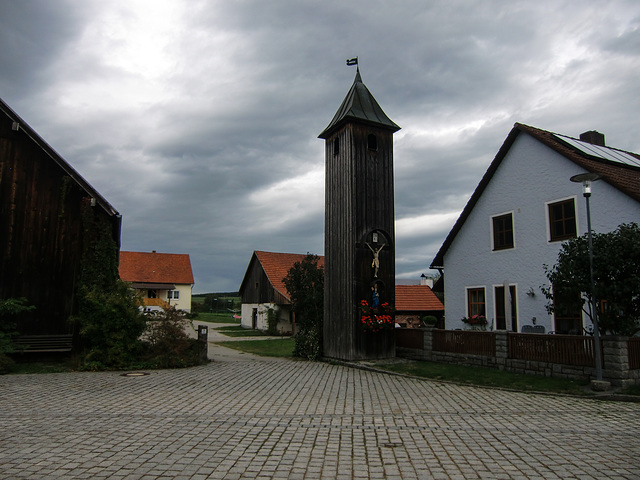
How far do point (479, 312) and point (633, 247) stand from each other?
868 centimetres

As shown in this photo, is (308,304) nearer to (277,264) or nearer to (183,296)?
(277,264)

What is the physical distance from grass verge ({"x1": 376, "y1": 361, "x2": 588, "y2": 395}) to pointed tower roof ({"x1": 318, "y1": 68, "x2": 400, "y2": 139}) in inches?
323

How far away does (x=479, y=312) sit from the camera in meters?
19.1

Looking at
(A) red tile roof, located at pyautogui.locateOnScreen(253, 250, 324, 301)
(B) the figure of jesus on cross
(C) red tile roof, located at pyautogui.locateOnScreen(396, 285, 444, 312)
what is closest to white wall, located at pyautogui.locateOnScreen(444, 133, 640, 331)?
(B) the figure of jesus on cross

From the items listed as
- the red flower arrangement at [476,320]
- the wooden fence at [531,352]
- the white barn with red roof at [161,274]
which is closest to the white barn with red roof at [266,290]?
the white barn with red roof at [161,274]

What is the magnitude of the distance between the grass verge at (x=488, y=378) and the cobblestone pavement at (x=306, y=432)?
681 mm

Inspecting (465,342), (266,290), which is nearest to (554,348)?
(465,342)

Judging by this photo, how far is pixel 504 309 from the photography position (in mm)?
17859

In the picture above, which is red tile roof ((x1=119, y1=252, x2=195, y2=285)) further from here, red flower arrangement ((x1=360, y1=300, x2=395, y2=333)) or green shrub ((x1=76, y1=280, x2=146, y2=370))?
red flower arrangement ((x1=360, y1=300, x2=395, y2=333))

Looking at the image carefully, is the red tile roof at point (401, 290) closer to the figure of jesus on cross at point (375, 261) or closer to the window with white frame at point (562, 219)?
the figure of jesus on cross at point (375, 261)

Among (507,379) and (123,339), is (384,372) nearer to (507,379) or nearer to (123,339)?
(507,379)

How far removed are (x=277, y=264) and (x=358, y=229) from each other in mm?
23318

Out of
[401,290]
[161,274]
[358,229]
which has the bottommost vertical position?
[401,290]

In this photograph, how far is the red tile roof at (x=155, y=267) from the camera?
5403cm
